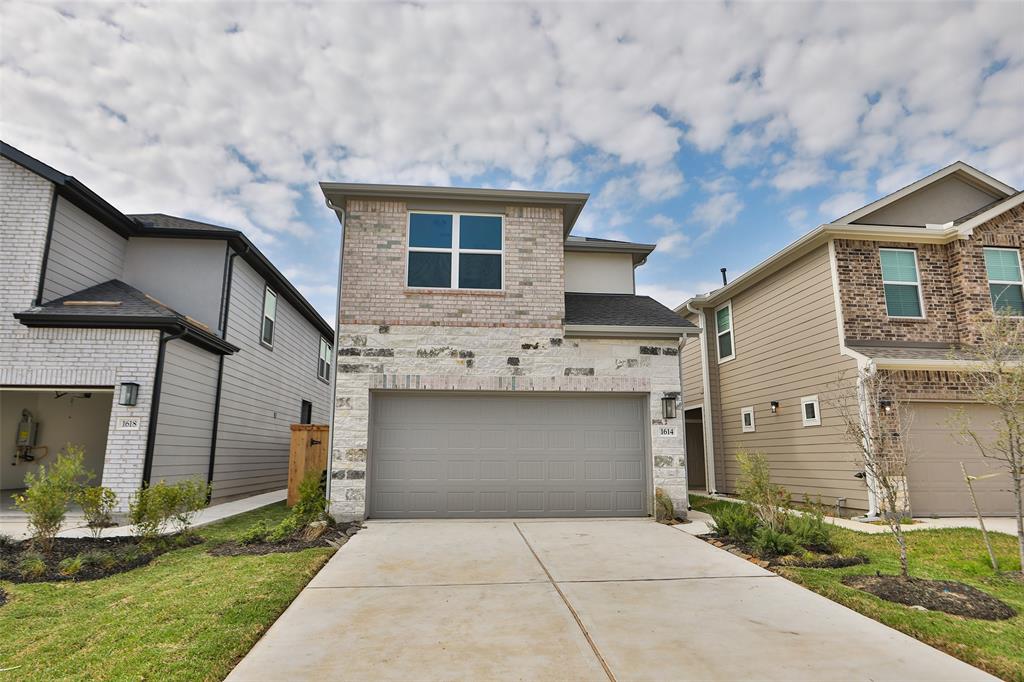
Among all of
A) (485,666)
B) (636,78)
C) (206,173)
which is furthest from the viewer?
Result: (206,173)

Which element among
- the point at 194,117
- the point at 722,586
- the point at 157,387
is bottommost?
the point at 722,586

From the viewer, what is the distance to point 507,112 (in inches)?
413

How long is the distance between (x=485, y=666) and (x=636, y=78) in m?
9.55

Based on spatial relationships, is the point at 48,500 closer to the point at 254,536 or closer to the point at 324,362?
the point at 254,536

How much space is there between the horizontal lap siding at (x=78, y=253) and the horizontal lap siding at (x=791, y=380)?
12182mm

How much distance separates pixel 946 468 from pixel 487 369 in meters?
8.07

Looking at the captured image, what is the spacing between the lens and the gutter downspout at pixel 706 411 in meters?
13.4

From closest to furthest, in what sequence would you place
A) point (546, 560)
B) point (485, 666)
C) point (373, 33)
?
point (485, 666)
point (546, 560)
point (373, 33)

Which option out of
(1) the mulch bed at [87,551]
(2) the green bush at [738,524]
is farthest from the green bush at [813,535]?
(1) the mulch bed at [87,551]

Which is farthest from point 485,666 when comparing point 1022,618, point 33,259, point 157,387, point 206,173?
point 206,173

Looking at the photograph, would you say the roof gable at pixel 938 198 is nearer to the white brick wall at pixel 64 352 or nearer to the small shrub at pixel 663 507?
the small shrub at pixel 663 507

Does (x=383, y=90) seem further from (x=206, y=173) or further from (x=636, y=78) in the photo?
(x=206, y=173)

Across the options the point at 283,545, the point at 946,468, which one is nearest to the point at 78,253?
the point at 283,545

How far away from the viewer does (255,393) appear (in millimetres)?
13219
